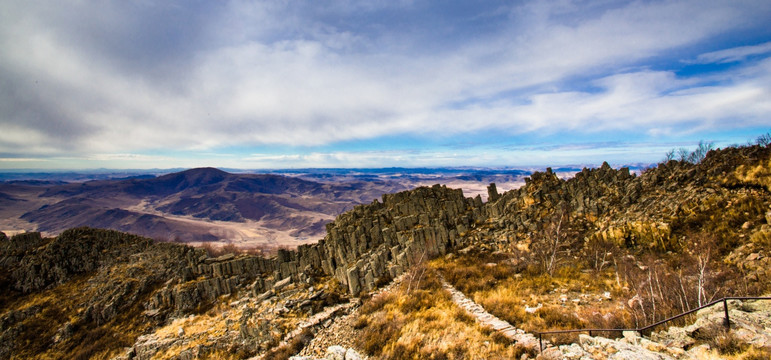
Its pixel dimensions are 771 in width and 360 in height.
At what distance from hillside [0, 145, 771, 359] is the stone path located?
48cm

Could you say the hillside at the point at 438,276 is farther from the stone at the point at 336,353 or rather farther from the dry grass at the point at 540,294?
the stone at the point at 336,353

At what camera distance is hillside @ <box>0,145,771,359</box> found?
15914mm

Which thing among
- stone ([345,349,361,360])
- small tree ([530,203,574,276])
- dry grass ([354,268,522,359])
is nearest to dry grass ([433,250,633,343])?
small tree ([530,203,574,276])

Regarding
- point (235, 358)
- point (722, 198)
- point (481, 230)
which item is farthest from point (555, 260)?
point (235, 358)

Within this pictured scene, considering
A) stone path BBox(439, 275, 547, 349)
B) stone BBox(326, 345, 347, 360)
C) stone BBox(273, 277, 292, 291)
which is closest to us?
stone path BBox(439, 275, 547, 349)

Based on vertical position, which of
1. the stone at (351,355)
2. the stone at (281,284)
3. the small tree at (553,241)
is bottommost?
the stone at (281,284)

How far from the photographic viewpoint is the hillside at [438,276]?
52.2ft

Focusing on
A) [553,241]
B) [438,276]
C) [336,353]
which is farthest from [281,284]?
[553,241]

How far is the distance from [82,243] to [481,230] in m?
50.3

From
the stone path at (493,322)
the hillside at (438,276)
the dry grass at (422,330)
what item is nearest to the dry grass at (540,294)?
the hillside at (438,276)

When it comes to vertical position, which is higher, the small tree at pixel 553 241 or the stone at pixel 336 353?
the small tree at pixel 553 241

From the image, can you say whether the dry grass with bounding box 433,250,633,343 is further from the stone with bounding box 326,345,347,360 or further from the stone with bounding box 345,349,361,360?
the stone with bounding box 326,345,347,360

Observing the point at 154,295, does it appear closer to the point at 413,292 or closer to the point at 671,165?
the point at 413,292

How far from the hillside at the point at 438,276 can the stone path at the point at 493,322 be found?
1.57ft
